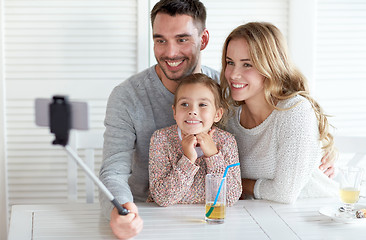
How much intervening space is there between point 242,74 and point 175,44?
0.31 meters

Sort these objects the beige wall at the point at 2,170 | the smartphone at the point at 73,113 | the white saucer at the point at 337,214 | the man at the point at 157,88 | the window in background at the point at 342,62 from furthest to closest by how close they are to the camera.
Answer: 1. the window in background at the point at 342,62
2. the beige wall at the point at 2,170
3. the man at the point at 157,88
4. the white saucer at the point at 337,214
5. the smartphone at the point at 73,113

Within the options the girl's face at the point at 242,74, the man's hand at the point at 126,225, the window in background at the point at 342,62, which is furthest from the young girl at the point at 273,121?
the window in background at the point at 342,62

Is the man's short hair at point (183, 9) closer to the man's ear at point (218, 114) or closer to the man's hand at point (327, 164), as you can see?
the man's ear at point (218, 114)

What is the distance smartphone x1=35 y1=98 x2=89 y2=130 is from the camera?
1110 millimetres

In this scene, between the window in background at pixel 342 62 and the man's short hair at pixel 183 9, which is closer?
the man's short hair at pixel 183 9

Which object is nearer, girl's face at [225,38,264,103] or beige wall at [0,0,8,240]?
girl's face at [225,38,264,103]

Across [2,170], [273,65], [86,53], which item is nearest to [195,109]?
[273,65]

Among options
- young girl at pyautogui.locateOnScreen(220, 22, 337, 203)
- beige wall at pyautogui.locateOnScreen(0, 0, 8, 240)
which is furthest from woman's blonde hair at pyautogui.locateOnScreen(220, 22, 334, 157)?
beige wall at pyautogui.locateOnScreen(0, 0, 8, 240)

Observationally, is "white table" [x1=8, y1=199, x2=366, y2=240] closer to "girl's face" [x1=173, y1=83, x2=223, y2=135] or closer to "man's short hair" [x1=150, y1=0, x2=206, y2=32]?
"girl's face" [x1=173, y1=83, x2=223, y2=135]

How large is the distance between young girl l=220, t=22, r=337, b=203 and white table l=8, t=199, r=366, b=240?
11 cm

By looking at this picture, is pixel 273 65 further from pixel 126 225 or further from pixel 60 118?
pixel 60 118

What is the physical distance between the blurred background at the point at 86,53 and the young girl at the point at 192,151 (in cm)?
81

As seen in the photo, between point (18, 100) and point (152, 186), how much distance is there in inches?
42.8

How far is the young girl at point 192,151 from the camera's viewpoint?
5.77 feet
